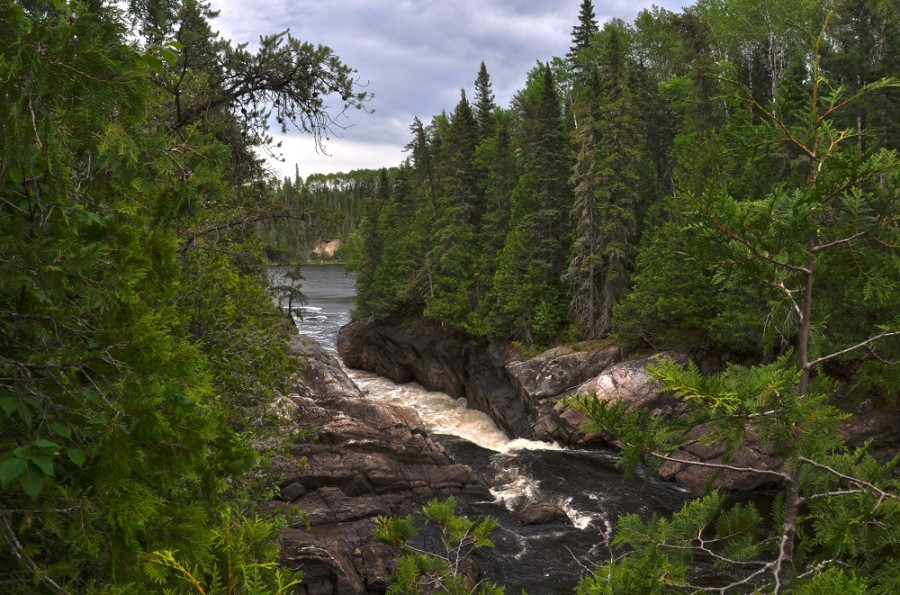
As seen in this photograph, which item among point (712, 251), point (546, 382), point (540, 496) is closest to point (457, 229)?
point (546, 382)

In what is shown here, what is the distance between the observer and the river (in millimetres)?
14898

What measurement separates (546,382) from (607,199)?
1029 cm

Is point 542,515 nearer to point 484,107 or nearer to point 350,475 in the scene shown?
point 350,475

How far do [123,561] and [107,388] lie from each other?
938 millimetres

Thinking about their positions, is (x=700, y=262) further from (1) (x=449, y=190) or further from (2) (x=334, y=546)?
(1) (x=449, y=190)

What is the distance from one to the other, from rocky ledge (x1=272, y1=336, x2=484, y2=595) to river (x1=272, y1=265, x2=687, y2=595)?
6.30 feet

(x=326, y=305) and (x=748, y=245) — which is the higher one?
(x=748, y=245)

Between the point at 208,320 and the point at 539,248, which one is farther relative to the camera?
the point at 539,248

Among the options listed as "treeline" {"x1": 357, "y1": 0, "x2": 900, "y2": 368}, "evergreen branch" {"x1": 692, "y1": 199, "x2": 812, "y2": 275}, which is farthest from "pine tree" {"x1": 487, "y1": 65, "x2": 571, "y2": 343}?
"evergreen branch" {"x1": 692, "y1": 199, "x2": 812, "y2": 275}

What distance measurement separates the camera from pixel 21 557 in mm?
2516

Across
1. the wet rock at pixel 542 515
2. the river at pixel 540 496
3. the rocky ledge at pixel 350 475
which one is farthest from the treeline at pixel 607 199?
the rocky ledge at pixel 350 475

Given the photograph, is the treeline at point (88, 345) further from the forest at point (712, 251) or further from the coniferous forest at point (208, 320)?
the forest at point (712, 251)

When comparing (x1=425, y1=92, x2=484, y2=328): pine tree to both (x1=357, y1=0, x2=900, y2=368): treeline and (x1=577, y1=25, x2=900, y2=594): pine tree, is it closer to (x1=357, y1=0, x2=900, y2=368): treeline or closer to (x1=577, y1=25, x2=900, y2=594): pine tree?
(x1=357, y1=0, x2=900, y2=368): treeline

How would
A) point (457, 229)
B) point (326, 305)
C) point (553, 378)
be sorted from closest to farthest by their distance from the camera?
point (553, 378) → point (457, 229) → point (326, 305)
